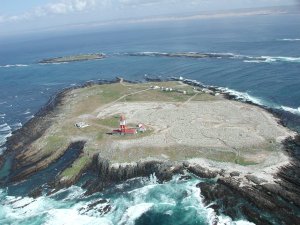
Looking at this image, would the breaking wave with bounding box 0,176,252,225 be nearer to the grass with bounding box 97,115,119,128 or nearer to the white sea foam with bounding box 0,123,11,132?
the grass with bounding box 97,115,119,128

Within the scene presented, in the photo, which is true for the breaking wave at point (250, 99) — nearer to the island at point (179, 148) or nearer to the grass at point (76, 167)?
the island at point (179, 148)

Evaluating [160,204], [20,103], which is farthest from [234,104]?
[20,103]

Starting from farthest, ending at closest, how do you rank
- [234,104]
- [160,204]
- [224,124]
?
[234,104]
[224,124]
[160,204]

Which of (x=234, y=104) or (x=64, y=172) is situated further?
(x=234, y=104)

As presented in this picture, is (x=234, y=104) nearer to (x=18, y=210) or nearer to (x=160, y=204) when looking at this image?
(x=160, y=204)

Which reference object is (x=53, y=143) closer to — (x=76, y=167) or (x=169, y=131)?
(x=76, y=167)

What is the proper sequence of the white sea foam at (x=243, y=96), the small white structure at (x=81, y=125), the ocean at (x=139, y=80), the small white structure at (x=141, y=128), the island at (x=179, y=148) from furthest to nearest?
1. the white sea foam at (x=243, y=96)
2. the small white structure at (x=81, y=125)
3. the small white structure at (x=141, y=128)
4. the island at (x=179, y=148)
5. the ocean at (x=139, y=80)

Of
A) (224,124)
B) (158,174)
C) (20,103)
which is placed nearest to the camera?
(158,174)

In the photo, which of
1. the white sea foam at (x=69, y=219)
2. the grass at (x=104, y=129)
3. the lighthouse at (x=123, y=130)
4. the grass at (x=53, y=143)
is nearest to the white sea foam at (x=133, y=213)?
the white sea foam at (x=69, y=219)

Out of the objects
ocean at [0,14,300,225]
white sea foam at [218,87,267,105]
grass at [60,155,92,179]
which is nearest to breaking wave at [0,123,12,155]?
ocean at [0,14,300,225]

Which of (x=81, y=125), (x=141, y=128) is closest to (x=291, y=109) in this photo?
(x=141, y=128)
